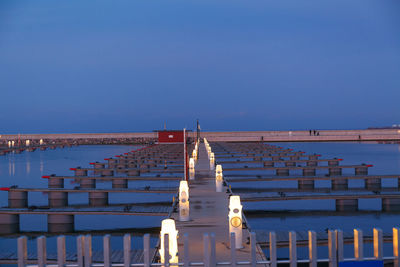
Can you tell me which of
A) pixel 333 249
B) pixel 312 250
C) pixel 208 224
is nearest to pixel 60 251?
pixel 312 250

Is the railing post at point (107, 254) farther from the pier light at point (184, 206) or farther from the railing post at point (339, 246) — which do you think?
the pier light at point (184, 206)

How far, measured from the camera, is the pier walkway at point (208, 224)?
27.8ft

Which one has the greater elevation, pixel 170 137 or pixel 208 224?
pixel 170 137

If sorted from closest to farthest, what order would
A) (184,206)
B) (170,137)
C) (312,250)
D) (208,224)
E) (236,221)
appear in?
(312,250) → (236,221) → (208,224) → (184,206) → (170,137)

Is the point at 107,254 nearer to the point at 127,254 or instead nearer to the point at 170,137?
the point at 127,254

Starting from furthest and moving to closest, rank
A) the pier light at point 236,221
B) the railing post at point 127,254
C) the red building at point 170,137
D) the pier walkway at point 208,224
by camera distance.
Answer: the red building at point 170,137 < the pier light at point 236,221 < the pier walkway at point 208,224 < the railing post at point 127,254

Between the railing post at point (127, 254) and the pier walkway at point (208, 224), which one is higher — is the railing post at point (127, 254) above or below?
above

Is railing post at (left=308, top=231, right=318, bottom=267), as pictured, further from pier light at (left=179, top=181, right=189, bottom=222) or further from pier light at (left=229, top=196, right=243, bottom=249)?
pier light at (left=179, top=181, right=189, bottom=222)

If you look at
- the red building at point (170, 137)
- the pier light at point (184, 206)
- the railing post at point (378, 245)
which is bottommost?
the pier light at point (184, 206)

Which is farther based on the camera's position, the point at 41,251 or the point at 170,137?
the point at 170,137

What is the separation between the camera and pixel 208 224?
11.2 meters

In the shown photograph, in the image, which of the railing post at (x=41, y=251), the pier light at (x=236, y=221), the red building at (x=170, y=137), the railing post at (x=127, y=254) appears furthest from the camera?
the red building at (x=170, y=137)

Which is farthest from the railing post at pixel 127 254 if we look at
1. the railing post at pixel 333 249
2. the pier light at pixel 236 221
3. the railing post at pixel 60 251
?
the pier light at pixel 236 221

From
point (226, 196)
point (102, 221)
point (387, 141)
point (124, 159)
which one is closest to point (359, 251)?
point (226, 196)
